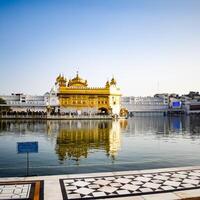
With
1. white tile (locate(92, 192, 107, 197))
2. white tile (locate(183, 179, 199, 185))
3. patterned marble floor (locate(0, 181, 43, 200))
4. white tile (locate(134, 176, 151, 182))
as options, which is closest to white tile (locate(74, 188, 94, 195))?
white tile (locate(92, 192, 107, 197))

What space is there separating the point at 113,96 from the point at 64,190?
262 feet

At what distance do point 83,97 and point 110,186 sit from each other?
248 feet

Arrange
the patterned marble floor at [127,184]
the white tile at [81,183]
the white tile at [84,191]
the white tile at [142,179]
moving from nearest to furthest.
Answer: the patterned marble floor at [127,184] → the white tile at [84,191] → the white tile at [81,183] → the white tile at [142,179]

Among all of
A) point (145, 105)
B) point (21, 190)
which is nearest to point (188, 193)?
point (21, 190)

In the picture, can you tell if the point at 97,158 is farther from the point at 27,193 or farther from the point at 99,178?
the point at 27,193

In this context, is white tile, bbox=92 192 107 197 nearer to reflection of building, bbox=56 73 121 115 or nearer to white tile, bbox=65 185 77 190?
white tile, bbox=65 185 77 190

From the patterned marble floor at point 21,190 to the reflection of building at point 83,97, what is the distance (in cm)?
7366

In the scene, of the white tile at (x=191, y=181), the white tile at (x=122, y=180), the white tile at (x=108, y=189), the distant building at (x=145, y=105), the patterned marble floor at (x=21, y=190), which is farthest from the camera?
the distant building at (x=145, y=105)

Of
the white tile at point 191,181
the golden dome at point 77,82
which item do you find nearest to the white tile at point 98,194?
the white tile at point 191,181

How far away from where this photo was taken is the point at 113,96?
291 feet

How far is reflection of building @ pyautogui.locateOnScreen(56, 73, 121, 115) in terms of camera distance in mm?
84062

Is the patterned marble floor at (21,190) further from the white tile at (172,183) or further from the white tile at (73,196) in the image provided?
the white tile at (172,183)

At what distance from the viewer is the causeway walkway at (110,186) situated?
868 cm

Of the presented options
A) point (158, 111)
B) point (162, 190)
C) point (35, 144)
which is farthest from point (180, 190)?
point (158, 111)
